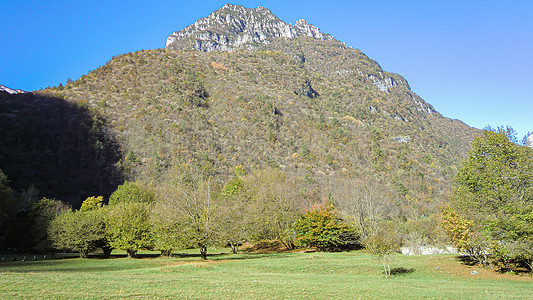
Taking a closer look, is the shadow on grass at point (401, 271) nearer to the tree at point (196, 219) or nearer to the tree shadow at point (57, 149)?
the tree at point (196, 219)

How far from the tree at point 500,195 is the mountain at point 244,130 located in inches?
2349

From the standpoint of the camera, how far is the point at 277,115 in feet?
467

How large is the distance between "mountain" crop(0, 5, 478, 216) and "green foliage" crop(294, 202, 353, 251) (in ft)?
151

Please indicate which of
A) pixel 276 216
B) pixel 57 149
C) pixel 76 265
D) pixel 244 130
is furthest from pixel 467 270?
pixel 57 149

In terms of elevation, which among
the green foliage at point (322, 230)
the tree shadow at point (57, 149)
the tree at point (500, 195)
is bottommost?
the green foliage at point (322, 230)

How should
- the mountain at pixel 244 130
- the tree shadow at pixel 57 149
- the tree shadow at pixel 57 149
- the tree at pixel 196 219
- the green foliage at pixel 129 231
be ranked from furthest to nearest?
the mountain at pixel 244 130 < the tree shadow at pixel 57 149 < the tree shadow at pixel 57 149 < the green foliage at pixel 129 231 < the tree at pixel 196 219

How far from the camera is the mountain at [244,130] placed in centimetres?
10394

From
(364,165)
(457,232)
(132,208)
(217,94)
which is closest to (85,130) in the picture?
(217,94)

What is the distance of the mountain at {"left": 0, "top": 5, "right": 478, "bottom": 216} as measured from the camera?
103938mm

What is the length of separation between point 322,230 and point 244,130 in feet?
311

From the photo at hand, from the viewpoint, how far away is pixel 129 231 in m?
34.6

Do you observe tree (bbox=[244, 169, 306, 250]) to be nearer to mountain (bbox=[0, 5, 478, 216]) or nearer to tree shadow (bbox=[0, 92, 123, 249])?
mountain (bbox=[0, 5, 478, 216])

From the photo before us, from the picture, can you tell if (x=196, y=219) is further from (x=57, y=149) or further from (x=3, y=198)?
(x=57, y=149)

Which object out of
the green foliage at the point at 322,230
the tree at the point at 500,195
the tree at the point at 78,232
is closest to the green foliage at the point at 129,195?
the tree at the point at 78,232
